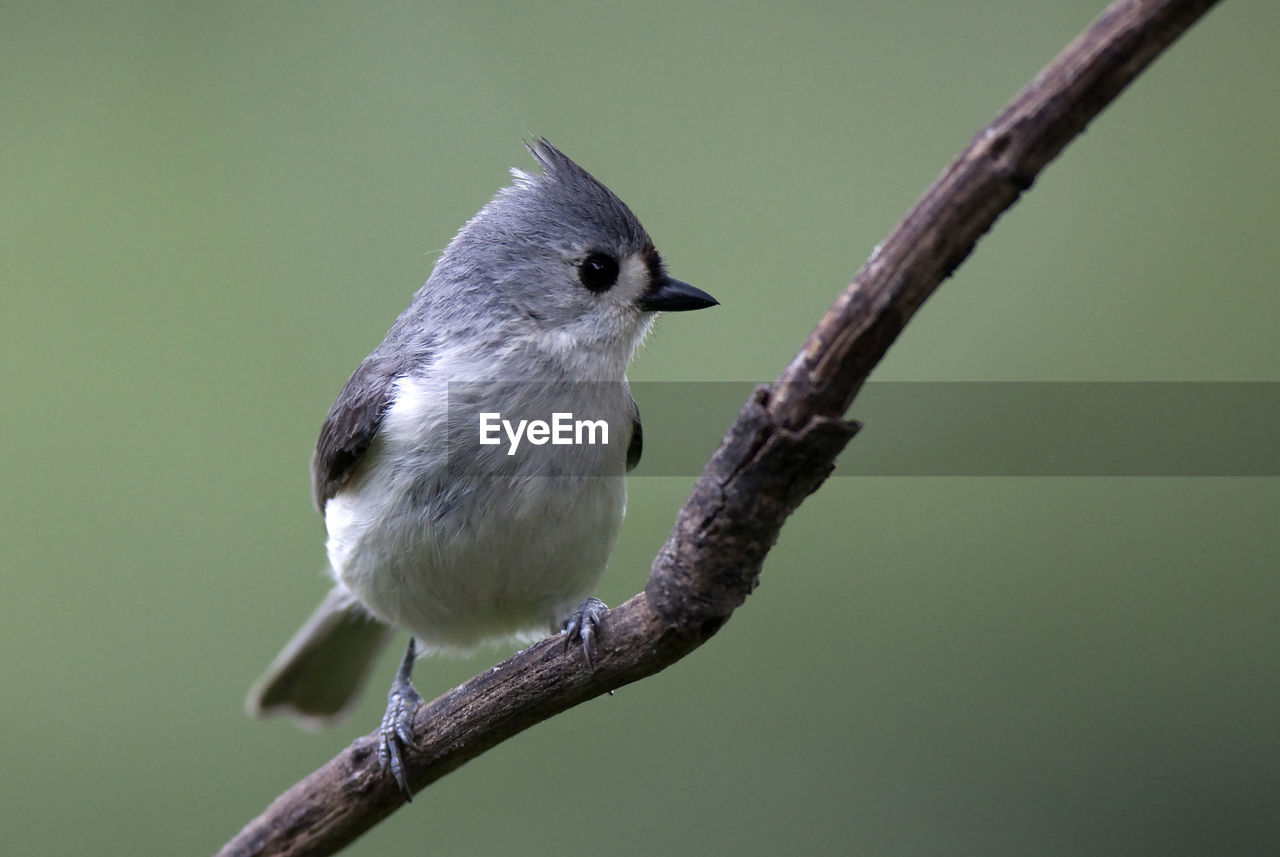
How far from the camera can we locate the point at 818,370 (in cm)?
129

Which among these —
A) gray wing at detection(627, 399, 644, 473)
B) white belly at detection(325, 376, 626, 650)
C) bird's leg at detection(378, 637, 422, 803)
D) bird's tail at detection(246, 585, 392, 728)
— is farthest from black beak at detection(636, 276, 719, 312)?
bird's tail at detection(246, 585, 392, 728)

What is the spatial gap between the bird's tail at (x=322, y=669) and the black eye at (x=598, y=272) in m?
1.20

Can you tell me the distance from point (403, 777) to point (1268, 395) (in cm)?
218

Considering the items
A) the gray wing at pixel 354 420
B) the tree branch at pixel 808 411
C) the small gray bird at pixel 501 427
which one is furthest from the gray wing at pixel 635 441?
the tree branch at pixel 808 411

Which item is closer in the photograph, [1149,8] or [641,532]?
[1149,8]

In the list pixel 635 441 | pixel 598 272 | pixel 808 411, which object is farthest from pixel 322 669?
pixel 808 411

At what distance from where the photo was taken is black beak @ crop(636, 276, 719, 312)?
229 centimetres

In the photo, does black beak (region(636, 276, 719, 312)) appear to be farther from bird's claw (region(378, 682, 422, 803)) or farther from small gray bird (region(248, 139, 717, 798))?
bird's claw (region(378, 682, 422, 803))

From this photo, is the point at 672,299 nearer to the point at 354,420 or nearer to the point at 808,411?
the point at 354,420

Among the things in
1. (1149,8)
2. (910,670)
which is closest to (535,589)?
(910,670)

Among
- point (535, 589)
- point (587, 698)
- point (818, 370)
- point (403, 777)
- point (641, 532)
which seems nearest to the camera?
point (818, 370)

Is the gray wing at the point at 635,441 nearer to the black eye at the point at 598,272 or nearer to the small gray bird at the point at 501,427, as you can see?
the small gray bird at the point at 501,427

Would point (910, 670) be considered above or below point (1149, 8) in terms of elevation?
below

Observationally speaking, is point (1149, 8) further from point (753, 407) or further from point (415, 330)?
point (415, 330)
